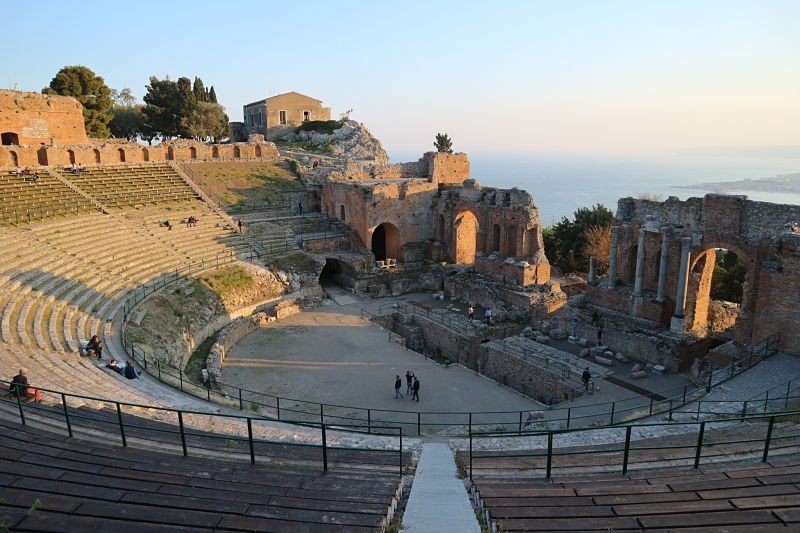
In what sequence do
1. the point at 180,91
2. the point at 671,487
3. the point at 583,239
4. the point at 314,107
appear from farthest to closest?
1. the point at 314,107
2. the point at 180,91
3. the point at 583,239
4. the point at 671,487

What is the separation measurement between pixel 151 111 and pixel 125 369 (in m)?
41.6

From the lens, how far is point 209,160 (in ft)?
132

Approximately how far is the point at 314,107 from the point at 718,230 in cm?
4849

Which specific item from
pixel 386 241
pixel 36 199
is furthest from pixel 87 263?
pixel 386 241

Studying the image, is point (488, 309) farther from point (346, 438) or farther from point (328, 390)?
point (346, 438)

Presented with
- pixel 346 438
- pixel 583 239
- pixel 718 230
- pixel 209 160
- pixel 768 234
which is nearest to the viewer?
pixel 346 438

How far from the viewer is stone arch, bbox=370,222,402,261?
32969mm

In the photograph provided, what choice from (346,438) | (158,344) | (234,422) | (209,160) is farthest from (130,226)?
(346,438)

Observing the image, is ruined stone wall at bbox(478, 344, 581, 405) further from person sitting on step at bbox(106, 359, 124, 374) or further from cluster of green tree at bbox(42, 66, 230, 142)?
cluster of green tree at bbox(42, 66, 230, 142)

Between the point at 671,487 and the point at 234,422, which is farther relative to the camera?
the point at 234,422

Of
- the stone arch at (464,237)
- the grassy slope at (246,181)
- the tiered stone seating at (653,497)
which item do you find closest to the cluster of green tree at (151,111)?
the grassy slope at (246,181)

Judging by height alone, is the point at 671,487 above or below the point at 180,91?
below

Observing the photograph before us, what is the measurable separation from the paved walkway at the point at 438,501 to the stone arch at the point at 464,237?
23.8 m

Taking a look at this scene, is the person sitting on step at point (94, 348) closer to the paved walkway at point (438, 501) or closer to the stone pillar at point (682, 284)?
the paved walkway at point (438, 501)
